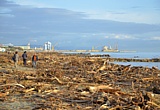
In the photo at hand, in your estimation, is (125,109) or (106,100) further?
(106,100)

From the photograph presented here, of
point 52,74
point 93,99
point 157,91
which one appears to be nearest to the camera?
point 93,99

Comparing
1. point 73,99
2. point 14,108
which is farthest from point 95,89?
point 14,108

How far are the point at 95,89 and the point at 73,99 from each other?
193 centimetres

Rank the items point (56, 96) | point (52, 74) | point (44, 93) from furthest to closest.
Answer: point (52, 74), point (44, 93), point (56, 96)

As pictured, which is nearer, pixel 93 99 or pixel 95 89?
pixel 93 99

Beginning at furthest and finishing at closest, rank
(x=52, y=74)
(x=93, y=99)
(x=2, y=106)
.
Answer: (x=52, y=74)
(x=93, y=99)
(x=2, y=106)

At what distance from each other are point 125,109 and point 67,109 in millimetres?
1811

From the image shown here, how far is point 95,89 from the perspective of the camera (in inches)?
482

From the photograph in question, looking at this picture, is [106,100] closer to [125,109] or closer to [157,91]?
[125,109]

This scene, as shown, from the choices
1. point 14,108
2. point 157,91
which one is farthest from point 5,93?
point 157,91

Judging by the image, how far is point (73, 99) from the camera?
10.5 m

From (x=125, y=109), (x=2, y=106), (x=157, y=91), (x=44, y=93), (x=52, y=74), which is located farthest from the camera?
(x=52, y=74)

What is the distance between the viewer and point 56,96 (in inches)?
436

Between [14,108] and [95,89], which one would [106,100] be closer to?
[95,89]
